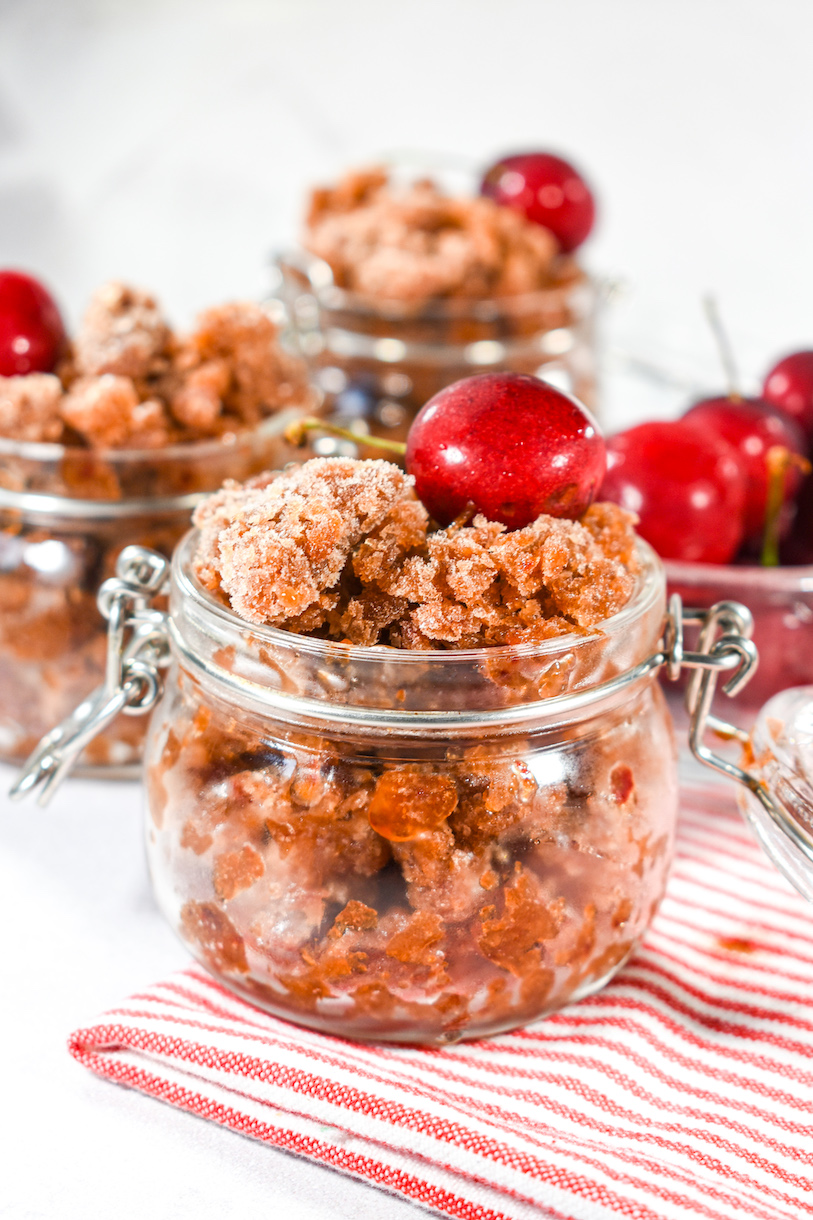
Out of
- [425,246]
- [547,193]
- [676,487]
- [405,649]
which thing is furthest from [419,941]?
[547,193]

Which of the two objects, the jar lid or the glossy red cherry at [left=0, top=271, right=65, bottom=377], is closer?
the jar lid

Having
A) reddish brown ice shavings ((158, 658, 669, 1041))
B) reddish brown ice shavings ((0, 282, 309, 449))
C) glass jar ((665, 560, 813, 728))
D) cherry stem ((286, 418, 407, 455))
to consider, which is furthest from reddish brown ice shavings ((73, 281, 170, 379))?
glass jar ((665, 560, 813, 728))

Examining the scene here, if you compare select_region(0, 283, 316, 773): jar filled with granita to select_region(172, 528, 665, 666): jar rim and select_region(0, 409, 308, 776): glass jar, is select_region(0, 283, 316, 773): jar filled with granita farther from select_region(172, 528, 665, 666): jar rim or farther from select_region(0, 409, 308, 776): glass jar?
select_region(172, 528, 665, 666): jar rim

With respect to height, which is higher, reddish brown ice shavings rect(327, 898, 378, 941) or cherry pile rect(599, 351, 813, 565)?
cherry pile rect(599, 351, 813, 565)

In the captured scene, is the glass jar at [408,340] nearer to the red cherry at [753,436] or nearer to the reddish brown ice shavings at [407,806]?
the red cherry at [753,436]

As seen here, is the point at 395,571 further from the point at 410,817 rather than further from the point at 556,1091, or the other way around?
the point at 556,1091

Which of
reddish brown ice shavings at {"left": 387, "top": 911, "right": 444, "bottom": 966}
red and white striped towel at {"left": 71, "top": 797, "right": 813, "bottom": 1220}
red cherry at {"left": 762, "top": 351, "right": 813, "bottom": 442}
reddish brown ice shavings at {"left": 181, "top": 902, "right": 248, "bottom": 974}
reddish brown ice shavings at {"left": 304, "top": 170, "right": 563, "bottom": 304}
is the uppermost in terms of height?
reddish brown ice shavings at {"left": 304, "top": 170, "right": 563, "bottom": 304}

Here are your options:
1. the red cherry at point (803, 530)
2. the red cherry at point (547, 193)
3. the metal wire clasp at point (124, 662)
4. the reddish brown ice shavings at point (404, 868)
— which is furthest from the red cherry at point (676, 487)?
the red cherry at point (547, 193)
